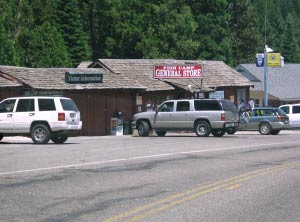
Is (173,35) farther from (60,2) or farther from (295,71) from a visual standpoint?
(295,71)

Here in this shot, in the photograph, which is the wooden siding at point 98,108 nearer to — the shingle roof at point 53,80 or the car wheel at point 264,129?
the shingle roof at point 53,80

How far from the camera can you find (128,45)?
2714 inches

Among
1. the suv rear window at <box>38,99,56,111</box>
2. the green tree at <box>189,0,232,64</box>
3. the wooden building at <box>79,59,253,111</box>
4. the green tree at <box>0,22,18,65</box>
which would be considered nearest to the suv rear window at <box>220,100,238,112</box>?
the suv rear window at <box>38,99,56,111</box>

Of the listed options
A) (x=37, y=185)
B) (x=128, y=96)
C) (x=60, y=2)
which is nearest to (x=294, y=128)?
(x=128, y=96)

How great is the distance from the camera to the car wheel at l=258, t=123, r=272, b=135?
122 ft

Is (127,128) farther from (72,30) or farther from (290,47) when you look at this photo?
(290,47)

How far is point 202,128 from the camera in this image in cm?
3228

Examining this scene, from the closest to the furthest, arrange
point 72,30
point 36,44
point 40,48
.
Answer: point 36,44 → point 40,48 → point 72,30

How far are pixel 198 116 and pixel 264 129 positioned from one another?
669 cm

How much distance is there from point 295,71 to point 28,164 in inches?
2586

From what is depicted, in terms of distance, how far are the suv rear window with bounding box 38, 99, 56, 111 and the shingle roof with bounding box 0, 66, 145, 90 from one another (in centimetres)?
840

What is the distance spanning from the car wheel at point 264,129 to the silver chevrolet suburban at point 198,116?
16.3ft

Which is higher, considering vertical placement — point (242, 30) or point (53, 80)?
point (242, 30)

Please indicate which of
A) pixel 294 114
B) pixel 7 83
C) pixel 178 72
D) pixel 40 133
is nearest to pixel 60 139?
pixel 40 133
